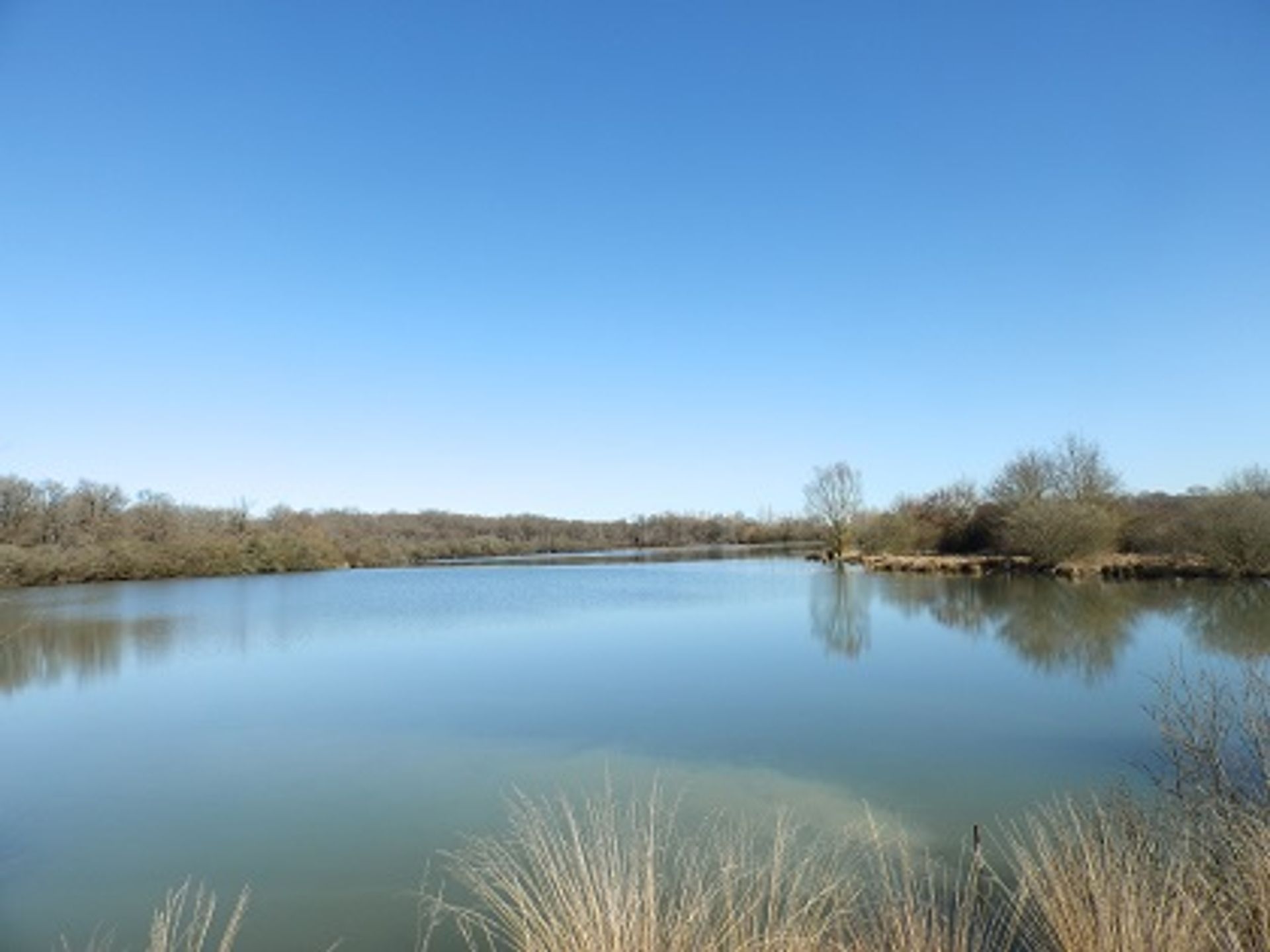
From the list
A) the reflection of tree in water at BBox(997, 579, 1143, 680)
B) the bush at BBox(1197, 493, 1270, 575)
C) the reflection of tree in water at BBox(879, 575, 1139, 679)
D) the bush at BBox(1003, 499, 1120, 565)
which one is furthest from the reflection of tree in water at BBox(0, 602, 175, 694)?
the bush at BBox(1197, 493, 1270, 575)

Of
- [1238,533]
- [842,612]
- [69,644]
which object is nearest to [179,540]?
[69,644]

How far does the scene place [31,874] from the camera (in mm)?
5621

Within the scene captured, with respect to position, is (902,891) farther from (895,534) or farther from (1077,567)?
(895,534)

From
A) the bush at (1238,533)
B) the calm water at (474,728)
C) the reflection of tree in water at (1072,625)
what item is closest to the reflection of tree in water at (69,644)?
the calm water at (474,728)

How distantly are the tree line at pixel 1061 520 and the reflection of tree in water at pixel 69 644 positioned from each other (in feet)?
92.4

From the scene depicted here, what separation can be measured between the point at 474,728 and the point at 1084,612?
593 inches

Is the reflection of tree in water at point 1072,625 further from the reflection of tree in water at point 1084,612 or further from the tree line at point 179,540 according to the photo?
the tree line at point 179,540

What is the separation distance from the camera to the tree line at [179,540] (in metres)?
39.8

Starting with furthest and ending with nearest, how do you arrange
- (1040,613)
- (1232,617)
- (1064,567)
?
(1064,567) < (1040,613) < (1232,617)

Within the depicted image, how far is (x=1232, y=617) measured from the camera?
16.3m

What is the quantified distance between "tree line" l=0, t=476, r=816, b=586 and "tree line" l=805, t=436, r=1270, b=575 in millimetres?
31783

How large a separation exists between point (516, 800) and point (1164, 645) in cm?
1197

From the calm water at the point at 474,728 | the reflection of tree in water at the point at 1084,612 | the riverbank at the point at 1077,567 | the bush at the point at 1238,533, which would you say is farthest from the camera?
the riverbank at the point at 1077,567

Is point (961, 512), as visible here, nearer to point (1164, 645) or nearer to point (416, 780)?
point (1164, 645)
